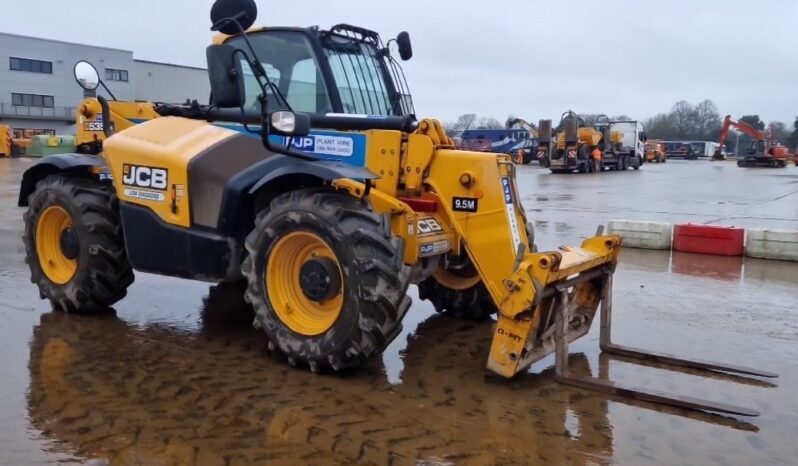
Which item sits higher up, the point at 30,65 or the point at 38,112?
the point at 30,65

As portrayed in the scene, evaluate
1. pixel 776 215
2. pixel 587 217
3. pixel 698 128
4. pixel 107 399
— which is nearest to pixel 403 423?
pixel 107 399

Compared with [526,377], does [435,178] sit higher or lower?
higher

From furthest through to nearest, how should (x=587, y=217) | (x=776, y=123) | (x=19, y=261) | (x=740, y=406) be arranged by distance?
(x=776, y=123)
(x=587, y=217)
(x=19, y=261)
(x=740, y=406)

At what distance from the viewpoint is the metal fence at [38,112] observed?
180 feet

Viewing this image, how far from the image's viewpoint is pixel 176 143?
5520 mm

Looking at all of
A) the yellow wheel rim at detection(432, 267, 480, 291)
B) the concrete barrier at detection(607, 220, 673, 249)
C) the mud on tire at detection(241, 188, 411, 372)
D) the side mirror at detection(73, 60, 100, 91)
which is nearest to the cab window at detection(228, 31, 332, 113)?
the mud on tire at detection(241, 188, 411, 372)

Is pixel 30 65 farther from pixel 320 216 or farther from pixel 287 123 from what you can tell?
pixel 320 216

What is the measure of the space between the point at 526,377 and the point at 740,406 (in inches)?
51.9

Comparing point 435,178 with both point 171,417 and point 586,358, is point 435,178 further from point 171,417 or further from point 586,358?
point 171,417

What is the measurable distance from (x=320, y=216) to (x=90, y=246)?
8.10 feet

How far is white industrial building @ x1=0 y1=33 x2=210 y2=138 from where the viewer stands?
54.9 meters

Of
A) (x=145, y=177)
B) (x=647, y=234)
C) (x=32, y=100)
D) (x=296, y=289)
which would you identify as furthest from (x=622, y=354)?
(x=32, y=100)

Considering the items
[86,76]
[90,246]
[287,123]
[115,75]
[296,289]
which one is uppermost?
[115,75]

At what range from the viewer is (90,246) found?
19.4 ft
